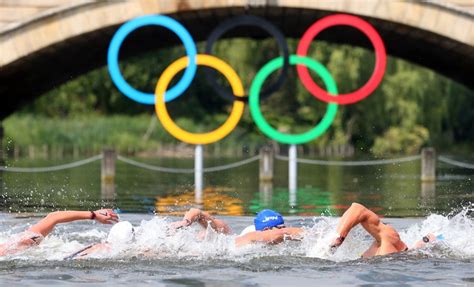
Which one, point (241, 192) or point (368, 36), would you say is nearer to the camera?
point (368, 36)

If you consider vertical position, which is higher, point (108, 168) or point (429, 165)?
point (429, 165)

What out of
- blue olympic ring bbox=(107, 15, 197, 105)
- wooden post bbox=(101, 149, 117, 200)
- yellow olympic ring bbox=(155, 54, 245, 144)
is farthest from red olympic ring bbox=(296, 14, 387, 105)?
wooden post bbox=(101, 149, 117, 200)

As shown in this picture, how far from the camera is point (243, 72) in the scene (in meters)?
58.6

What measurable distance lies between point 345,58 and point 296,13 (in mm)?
25043

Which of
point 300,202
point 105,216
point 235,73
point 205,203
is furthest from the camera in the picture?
point 235,73

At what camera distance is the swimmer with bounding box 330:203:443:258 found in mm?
14570

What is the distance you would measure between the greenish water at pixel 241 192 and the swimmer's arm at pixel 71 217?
816 cm

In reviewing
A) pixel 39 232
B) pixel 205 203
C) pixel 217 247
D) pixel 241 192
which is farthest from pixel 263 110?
pixel 39 232

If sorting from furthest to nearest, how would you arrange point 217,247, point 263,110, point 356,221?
point 263,110
point 217,247
point 356,221

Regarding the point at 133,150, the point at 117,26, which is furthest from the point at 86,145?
the point at 117,26

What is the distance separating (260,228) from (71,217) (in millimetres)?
2299

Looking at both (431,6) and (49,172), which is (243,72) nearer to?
(49,172)

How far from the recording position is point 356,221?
14.7m

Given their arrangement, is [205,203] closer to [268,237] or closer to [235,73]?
[235,73]
